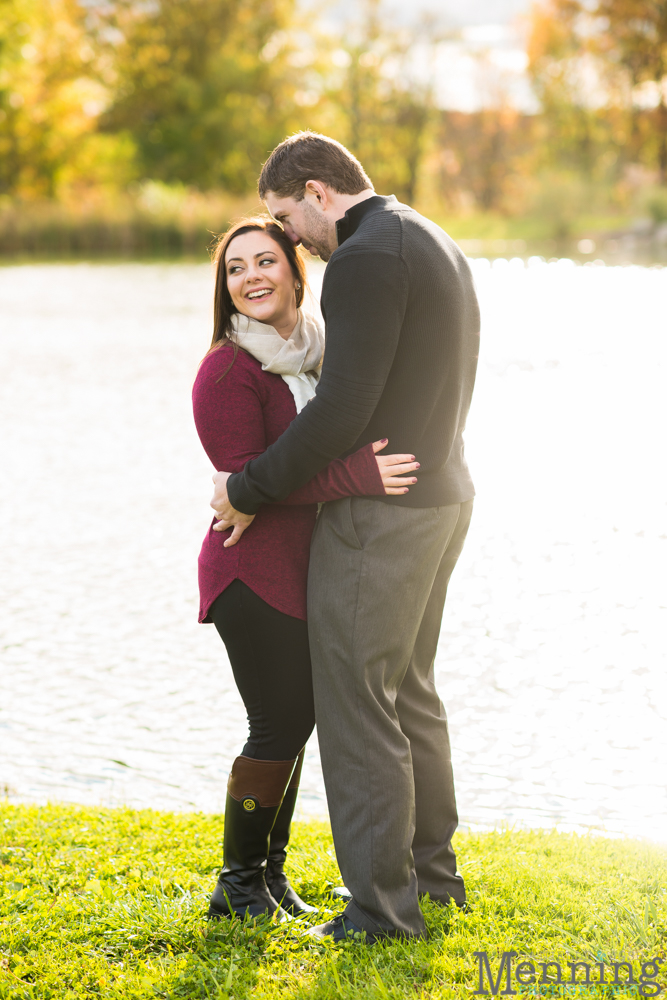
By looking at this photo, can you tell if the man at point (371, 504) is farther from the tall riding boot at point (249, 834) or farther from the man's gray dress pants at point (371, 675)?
the tall riding boot at point (249, 834)

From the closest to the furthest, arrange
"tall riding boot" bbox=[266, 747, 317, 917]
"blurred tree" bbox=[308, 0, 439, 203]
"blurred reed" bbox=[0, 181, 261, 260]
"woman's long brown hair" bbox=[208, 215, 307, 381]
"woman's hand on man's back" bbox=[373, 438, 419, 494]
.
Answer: "woman's hand on man's back" bbox=[373, 438, 419, 494] → "woman's long brown hair" bbox=[208, 215, 307, 381] → "tall riding boot" bbox=[266, 747, 317, 917] → "blurred reed" bbox=[0, 181, 261, 260] → "blurred tree" bbox=[308, 0, 439, 203]

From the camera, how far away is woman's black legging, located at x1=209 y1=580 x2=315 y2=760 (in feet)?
8.72

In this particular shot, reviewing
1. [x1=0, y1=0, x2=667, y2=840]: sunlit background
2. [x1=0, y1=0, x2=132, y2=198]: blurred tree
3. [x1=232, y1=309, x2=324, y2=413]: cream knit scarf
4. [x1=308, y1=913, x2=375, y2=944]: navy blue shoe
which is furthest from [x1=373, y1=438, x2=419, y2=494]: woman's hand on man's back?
[x1=0, y1=0, x2=132, y2=198]: blurred tree

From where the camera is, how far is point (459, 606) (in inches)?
239

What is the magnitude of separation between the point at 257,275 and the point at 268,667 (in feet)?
3.26

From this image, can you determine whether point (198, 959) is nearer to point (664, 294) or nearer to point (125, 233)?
point (664, 294)

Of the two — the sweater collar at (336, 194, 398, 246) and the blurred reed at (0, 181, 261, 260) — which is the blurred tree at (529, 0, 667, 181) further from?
the sweater collar at (336, 194, 398, 246)

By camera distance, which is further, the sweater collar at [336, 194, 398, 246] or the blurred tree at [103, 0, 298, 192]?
the blurred tree at [103, 0, 298, 192]

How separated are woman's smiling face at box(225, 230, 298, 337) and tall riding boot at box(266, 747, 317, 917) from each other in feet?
3.91

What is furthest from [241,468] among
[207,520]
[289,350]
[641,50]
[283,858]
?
[641,50]

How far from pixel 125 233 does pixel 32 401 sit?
25.7 metres

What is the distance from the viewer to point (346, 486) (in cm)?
251

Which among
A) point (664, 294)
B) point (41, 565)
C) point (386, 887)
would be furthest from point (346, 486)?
point (664, 294)

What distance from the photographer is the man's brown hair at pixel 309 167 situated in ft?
8.26
